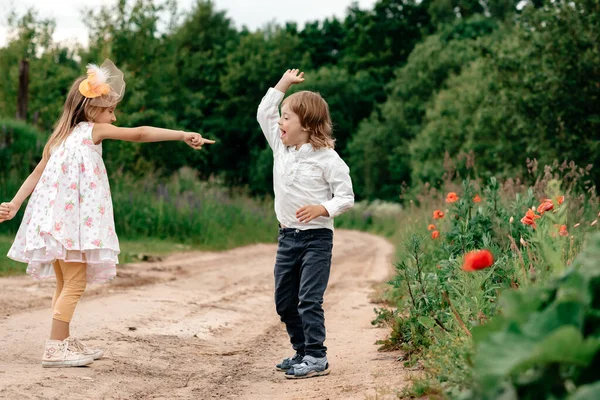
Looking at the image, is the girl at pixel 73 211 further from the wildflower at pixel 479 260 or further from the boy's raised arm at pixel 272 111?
the wildflower at pixel 479 260

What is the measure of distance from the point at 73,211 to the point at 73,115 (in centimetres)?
72

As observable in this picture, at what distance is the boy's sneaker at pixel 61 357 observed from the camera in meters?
4.83

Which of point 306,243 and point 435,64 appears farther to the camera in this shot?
point 435,64

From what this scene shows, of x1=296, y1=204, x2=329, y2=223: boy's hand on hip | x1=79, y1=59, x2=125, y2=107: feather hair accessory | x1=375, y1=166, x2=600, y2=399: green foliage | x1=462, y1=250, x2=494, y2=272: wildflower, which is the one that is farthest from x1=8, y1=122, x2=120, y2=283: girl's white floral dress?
x1=462, y1=250, x2=494, y2=272: wildflower

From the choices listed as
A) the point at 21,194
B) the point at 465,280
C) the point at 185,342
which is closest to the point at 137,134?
the point at 21,194

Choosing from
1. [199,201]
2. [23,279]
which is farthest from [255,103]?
[23,279]

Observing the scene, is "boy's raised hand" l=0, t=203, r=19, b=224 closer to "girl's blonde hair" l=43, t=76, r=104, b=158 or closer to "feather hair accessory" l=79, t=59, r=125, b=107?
"girl's blonde hair" l=43, t=76, r=104, b=158

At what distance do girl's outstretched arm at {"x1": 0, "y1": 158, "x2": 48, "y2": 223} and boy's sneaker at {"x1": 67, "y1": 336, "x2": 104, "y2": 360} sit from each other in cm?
92

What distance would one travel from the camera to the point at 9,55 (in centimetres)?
2362

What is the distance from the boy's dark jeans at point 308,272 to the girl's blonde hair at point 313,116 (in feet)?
2.00

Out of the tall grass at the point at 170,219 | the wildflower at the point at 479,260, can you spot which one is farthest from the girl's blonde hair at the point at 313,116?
the tall grass at the point at 170,219

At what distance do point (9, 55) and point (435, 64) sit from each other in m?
26.1

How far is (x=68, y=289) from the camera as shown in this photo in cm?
509

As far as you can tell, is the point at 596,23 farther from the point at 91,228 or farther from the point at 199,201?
the point at 91,228
